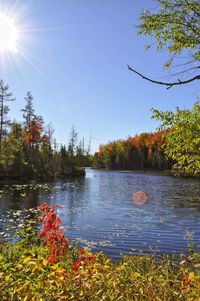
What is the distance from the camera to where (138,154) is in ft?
502

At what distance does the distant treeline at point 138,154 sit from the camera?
143m

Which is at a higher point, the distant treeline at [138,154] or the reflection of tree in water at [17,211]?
the distant treeline at [138,154]

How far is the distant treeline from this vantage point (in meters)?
143

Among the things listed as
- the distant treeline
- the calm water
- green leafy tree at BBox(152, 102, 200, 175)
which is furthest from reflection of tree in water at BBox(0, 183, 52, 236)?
the distant treeline

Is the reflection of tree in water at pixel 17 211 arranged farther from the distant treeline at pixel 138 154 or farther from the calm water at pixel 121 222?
the distant treeline at pixel 138 154

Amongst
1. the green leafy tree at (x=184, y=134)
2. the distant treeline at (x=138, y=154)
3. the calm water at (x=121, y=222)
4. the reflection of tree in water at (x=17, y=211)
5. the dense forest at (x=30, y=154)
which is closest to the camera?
the green leafy tree at (x=184, y=134)

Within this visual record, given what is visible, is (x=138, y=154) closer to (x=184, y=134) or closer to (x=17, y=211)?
(x=17, y=211)

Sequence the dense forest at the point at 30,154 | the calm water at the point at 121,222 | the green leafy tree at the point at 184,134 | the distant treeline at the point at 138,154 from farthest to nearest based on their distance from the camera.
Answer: the distant treeline at the point at 138,154 → the dense forest at the point at 30,154 → the calm water at the point at 121,222 → the green leafy tree at the point at 184,134

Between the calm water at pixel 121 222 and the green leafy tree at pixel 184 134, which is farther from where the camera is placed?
the calm water at pixel 121 222

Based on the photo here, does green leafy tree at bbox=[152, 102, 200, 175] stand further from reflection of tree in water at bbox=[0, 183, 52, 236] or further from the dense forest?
the dense forest

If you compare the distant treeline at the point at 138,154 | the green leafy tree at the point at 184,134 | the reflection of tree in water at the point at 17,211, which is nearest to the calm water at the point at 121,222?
the reflection of tree in water at the point at 17,211

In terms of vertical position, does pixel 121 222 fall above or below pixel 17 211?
below

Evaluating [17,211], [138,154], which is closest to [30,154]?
[17,211]

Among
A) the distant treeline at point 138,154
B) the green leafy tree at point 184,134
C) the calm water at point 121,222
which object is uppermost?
the distant treeline at point 138,154
